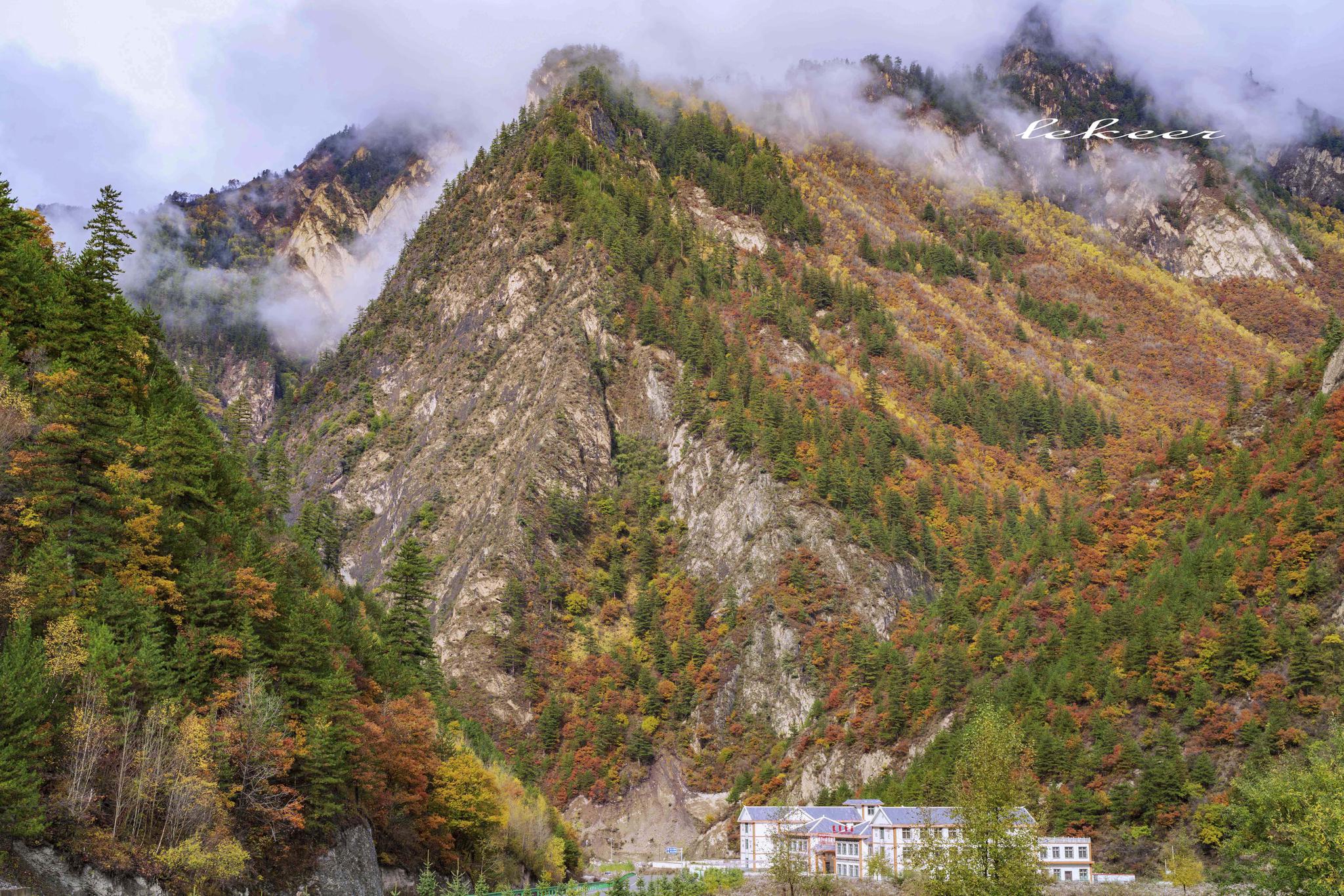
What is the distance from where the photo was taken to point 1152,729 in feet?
299

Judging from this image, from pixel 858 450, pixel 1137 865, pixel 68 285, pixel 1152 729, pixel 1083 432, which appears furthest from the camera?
pixel 1083 432

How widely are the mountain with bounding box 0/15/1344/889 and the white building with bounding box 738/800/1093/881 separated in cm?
288

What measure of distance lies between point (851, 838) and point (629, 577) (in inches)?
2379

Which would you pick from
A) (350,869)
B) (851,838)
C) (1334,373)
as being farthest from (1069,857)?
(1334,373)

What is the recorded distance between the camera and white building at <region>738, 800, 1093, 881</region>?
86.6 metres

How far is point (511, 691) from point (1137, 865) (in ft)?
247

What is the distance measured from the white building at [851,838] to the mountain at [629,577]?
2880mm

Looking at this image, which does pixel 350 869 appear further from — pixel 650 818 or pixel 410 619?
pixel 650 818

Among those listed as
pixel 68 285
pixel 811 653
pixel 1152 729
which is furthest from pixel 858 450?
pixel 68 285

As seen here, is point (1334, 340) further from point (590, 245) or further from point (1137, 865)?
point (590, 245)

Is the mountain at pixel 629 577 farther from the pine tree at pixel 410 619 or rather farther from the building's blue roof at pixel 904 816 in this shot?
the building's blue roof at pixel 904 816

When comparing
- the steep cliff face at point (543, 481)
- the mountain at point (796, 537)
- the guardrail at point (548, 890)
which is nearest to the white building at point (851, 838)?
the mountain at point (796, 537)

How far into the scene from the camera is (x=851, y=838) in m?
99.1

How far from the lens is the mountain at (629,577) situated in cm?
5400
